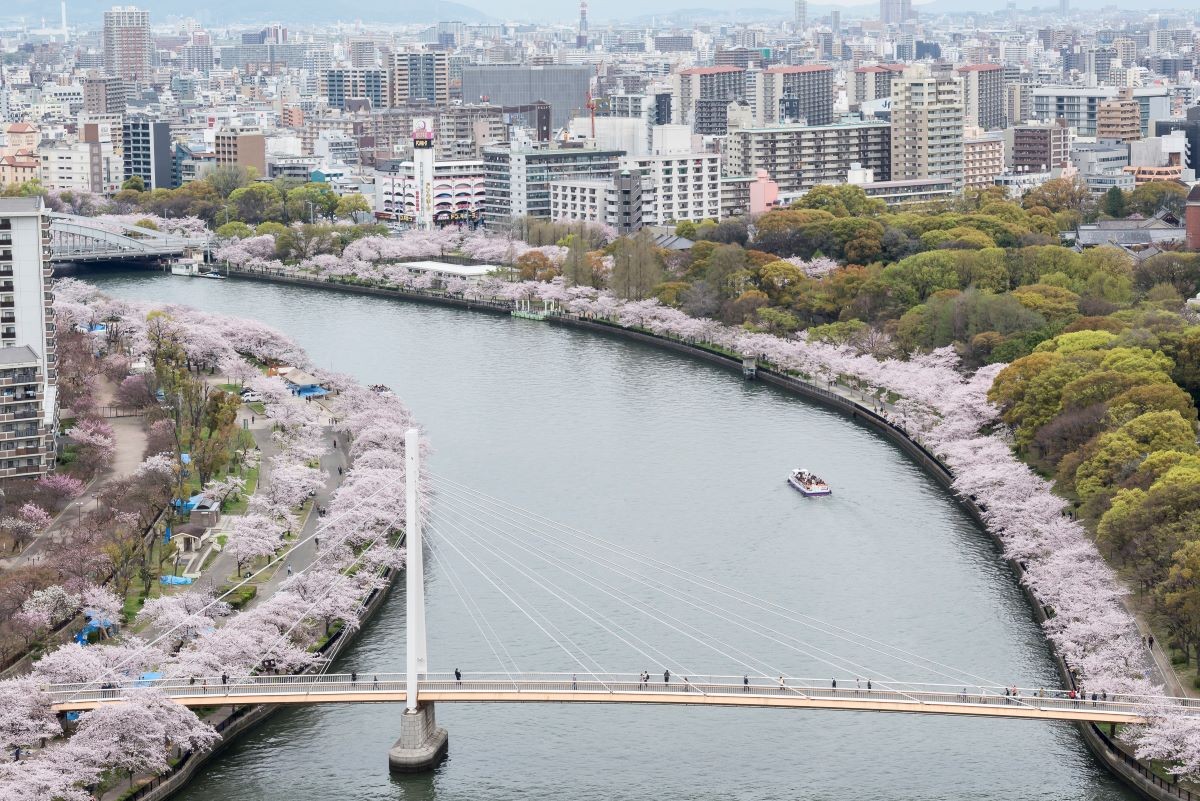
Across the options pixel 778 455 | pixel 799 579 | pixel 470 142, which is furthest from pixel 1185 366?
pixel 470 142

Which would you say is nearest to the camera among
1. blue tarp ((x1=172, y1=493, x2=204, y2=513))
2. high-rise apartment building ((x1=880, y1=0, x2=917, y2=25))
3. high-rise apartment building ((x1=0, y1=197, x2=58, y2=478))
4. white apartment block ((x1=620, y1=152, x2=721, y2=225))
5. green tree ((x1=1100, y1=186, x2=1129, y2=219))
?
blue tarp ((x1=172, y1=493, x2=204, y2=513))

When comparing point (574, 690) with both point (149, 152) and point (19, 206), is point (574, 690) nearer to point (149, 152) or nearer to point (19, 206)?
point (19, 206)

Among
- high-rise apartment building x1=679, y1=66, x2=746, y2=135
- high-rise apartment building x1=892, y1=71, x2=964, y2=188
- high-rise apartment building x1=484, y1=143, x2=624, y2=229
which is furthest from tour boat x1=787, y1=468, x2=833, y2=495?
high-rise apartment building x1=679, y1=66, x2=746, y2=135

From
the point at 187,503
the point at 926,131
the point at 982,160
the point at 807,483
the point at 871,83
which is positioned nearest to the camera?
the point at 187,503

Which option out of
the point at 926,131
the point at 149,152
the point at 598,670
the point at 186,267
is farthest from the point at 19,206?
the point at 149,152

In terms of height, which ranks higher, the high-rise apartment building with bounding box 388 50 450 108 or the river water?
the high-rise apartment building with bounding box 388 50 450 108

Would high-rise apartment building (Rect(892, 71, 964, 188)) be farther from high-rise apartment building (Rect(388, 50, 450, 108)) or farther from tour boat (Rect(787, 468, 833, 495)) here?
high-rise apartment building (Rect(388, 50, 450, 108))
